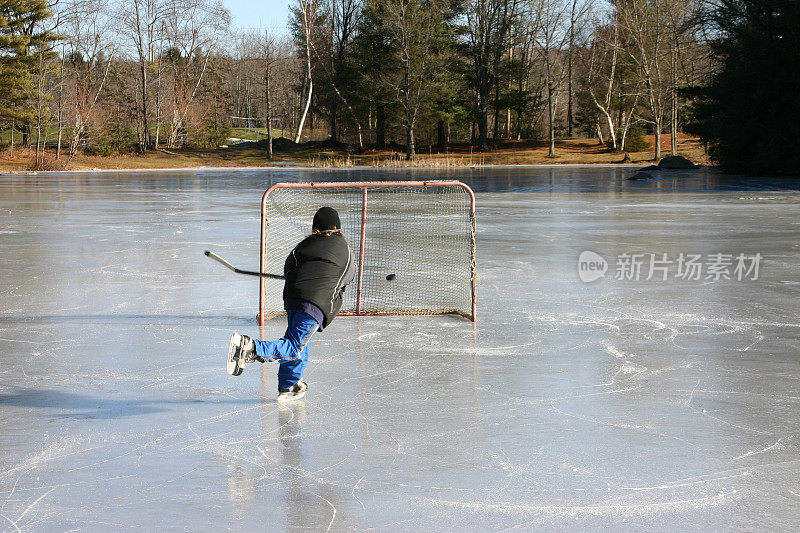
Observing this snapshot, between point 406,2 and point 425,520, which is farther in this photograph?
point 406,2

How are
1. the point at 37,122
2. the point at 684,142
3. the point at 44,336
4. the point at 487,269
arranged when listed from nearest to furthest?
1. the point at 44,336
2. the point at 487,269
3. the point at 37,122
4. the point at 684,142

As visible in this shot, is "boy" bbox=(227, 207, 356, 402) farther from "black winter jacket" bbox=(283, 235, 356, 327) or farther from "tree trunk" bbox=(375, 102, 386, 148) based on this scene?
"tree trunk" bbox=(375, 102, 386, 148)

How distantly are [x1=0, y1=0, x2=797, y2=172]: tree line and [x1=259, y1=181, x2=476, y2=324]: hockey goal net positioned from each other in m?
38.1

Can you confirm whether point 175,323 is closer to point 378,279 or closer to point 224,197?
point 378,279

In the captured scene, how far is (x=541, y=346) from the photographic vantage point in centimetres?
800

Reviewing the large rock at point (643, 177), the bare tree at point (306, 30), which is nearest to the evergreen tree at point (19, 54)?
the bare tree at point (306, 30)

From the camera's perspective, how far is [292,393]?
630 cm

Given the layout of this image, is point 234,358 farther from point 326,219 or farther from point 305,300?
point 326,219

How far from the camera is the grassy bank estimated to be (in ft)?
197

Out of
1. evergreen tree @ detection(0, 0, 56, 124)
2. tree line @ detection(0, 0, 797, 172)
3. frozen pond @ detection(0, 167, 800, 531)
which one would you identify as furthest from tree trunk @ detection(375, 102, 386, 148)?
frozen pond @ detection(0, 167, 800, 531)

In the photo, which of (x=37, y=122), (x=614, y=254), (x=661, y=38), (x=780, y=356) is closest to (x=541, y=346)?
(x=780, y=356)

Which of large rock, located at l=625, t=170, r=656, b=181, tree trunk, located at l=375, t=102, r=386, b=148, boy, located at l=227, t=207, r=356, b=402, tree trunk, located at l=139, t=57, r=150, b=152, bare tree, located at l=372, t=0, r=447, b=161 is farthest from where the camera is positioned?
tree trunk, located at l=375, t=102, r=386, b=148

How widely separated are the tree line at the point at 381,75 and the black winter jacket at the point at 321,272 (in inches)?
2025

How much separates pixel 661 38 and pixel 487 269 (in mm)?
55625
